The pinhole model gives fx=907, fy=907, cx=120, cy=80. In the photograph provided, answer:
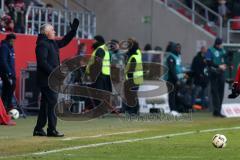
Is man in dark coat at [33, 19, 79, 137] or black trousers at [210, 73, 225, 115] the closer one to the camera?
man in dark coat at [33, 19, 79, 137]

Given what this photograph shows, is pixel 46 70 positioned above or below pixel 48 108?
above

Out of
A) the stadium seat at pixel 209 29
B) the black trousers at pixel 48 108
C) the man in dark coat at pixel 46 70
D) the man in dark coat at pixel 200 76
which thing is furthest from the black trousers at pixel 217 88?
the black trousers at pixel 48 108

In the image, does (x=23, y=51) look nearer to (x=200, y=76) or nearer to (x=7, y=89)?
(x=7, y=89)

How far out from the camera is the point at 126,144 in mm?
16969

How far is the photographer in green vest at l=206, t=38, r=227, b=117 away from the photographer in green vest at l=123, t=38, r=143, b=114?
205 cm

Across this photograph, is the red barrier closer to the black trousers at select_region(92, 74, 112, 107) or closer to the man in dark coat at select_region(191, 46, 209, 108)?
the black trousers at select_region(92, 74, 112, 107)

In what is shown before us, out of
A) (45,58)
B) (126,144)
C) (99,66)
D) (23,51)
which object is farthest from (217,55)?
(126,144)

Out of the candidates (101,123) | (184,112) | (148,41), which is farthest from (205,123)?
(148,41)

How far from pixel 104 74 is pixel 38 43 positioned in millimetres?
7541

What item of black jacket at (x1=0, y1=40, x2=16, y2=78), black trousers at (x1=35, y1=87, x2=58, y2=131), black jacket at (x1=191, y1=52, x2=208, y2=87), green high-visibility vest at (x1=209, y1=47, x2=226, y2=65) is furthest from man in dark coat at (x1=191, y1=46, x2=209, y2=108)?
black trousers at (x1=35, y1=87, x2=58, y2=131)

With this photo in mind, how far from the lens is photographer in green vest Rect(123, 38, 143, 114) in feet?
86.2

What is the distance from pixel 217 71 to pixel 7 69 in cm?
644

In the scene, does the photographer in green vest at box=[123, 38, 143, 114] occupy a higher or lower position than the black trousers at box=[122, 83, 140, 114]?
higher

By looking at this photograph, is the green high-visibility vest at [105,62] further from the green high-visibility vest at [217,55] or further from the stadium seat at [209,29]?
the stadium seat at [209,29]
